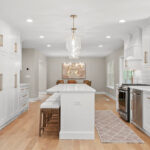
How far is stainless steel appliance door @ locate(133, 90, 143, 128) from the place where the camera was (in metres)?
3.47

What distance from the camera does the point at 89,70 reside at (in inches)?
425

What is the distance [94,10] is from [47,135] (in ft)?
8.60

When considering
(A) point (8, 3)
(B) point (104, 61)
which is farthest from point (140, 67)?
(B) point (104, 61)

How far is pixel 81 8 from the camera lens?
3.28m

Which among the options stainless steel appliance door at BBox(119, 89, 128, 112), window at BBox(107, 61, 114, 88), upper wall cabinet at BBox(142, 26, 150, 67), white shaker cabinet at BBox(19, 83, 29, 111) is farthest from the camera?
window at BBox(107, 61, 114, 88)

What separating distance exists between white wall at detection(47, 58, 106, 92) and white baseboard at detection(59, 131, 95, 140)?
25.7 ft

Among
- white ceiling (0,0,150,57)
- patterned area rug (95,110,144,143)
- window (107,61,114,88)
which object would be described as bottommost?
patterned area rug (95,110,144,143)

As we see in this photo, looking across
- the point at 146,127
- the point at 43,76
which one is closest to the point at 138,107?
the point at 146,127

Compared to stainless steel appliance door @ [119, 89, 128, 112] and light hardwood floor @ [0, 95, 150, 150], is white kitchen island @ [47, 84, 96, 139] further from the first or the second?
stainless steel appliance door @ [119, 89, 128, 112]

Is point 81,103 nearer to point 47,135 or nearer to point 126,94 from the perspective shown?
point 47,135

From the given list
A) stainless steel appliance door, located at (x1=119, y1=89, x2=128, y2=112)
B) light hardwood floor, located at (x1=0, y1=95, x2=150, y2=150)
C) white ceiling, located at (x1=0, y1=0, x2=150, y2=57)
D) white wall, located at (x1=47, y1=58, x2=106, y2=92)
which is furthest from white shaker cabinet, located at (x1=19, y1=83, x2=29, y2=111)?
white wall, located at (x1=47, y1=58, x2=106, y2=92)

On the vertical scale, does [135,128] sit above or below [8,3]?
below

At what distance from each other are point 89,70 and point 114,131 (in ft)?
24.5

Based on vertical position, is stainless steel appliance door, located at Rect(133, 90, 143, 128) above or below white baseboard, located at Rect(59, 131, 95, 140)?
above
